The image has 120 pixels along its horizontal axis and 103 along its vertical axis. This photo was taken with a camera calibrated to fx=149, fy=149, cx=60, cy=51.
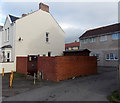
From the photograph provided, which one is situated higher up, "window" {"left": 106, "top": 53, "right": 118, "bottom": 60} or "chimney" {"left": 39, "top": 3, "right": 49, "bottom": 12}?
"chimney" {"left": 39, "top": 3, "right": 49, "bottom": 12}

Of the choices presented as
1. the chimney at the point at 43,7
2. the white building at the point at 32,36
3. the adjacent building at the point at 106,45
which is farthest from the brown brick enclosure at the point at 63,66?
the adjacent building at the point at 106,45

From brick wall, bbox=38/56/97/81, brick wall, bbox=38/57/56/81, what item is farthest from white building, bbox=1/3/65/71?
brick wall, bbox=38/56/97/81

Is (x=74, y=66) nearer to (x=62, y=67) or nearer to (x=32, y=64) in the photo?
(x=62, y=67)

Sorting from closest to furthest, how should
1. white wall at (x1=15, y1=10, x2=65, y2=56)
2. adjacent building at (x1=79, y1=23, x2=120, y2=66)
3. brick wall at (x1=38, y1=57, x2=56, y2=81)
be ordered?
brick wall at (x1=38, y1=57, x2=56, y2=81), white wall at (x1=15, y1=10, x2=65, y2=56), adjacent building at (x1=79, y1=23, x2=120, y2=66)

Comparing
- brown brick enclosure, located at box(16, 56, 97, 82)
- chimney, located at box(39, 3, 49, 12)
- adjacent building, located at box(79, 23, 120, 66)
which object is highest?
chimney, located at box(39, 3, 49, 12)

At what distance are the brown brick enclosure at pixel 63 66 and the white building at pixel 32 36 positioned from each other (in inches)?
130

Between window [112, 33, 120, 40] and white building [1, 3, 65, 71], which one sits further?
window [112, 33, 120, 40]

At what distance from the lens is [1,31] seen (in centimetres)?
2406

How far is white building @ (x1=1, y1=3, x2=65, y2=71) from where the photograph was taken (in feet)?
64.4

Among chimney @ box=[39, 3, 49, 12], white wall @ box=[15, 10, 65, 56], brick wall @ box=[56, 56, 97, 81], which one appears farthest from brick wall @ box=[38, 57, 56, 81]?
chimney @ box=[39, 3, 49, 12]

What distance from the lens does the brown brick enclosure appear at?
13.1 metres

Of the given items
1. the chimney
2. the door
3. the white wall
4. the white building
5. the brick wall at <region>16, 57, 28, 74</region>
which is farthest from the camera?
the chimney

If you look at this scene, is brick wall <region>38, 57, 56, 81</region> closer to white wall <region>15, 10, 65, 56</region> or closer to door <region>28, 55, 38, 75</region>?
door <region>28, 55, 38, 75</region>

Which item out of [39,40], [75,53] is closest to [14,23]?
[39,40]
